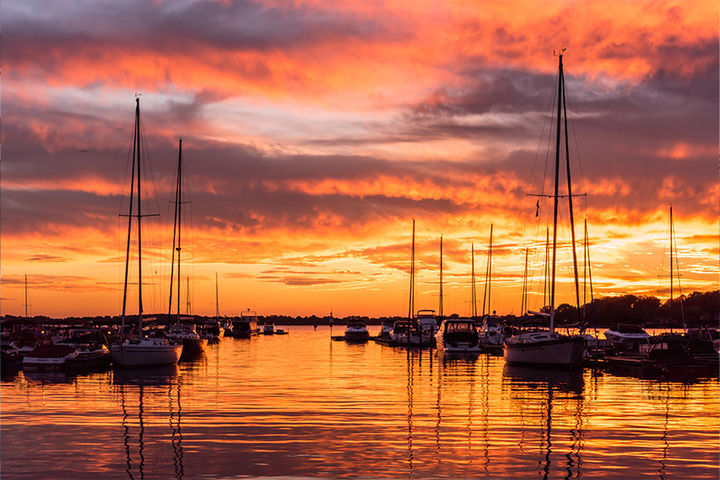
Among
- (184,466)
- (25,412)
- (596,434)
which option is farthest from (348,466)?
(25,412)

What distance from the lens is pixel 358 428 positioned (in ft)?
91.4

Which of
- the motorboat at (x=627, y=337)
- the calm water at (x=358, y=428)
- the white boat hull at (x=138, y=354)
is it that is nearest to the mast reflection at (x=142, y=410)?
the calm water at (x=358, y=428)

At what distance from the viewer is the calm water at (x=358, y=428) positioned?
20906 mm

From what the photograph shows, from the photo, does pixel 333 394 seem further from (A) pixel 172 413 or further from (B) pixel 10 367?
(B) pixel 10 367

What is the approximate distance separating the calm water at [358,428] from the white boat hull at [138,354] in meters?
7.03

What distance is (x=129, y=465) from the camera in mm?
21141

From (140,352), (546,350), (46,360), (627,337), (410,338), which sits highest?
(546,350)

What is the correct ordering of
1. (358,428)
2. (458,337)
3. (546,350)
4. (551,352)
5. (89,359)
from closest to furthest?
(358,428) → (551,352) → (546,350) → (89,359) → (458,337)

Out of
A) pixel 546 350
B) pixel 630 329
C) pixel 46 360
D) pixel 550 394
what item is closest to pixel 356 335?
pixel 630 329

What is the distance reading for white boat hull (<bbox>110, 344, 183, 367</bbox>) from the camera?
57.4m

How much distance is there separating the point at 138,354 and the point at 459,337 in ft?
114

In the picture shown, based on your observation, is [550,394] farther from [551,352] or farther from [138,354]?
[138,354]

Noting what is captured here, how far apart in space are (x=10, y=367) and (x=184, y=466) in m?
44.7

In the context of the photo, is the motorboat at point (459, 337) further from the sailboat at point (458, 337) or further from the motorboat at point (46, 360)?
the motorboat at point (46, 360)
